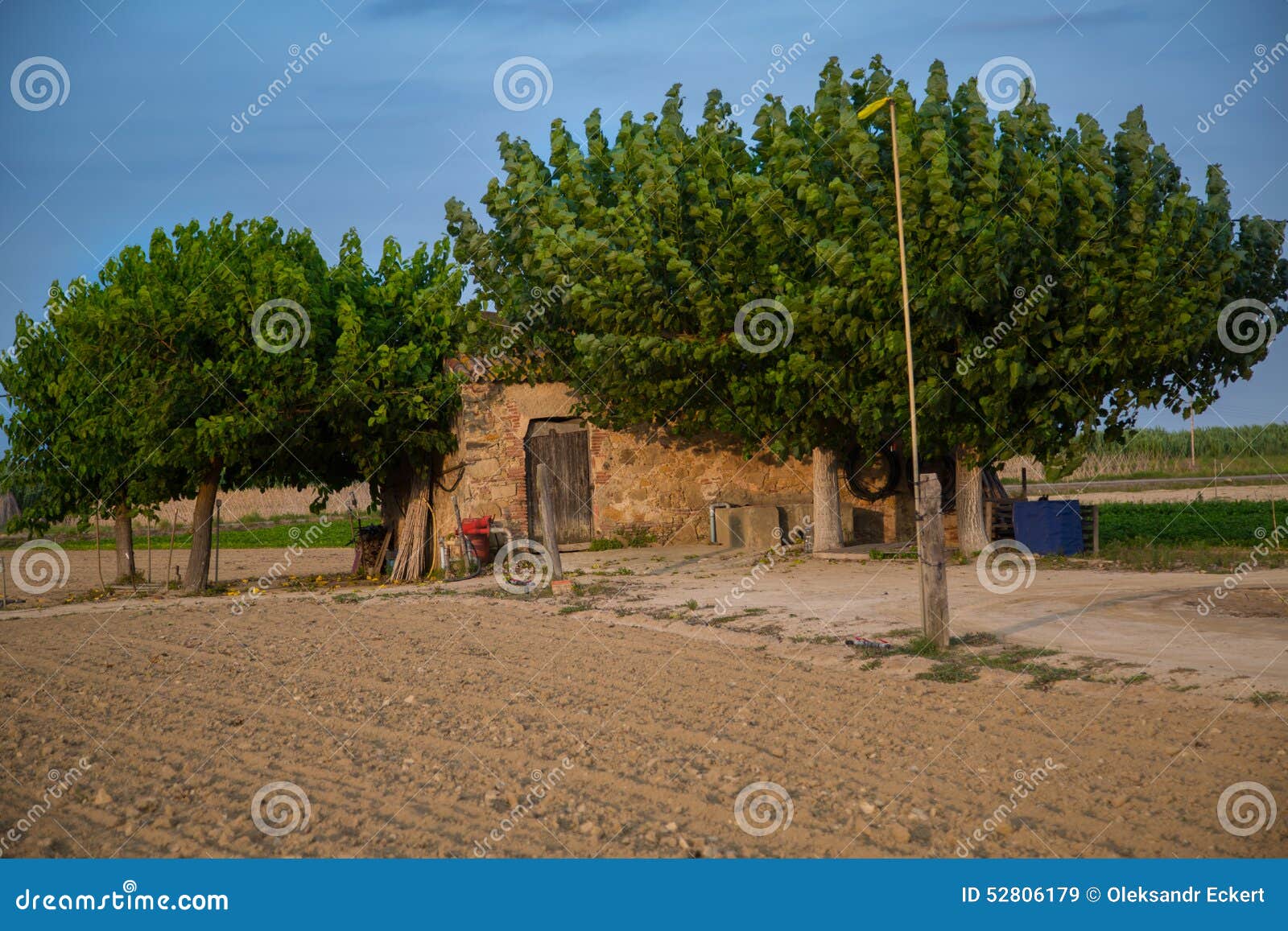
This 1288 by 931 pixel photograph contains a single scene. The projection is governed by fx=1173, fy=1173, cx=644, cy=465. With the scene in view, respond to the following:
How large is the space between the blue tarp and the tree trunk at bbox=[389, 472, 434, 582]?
8.93m

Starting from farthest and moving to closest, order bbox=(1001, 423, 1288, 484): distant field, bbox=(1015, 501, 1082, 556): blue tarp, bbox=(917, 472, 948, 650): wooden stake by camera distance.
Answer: bbox=(1001, 423, 1288, 484): distant field, bbox=(1015, 501, 1082, 556): blue tarp, bbox=(917, 472, 948, 650): wooden stake

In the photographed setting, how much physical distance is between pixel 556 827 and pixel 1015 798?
86.1 inches

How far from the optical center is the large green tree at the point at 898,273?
44.0 ft

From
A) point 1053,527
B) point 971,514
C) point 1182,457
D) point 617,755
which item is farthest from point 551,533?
point 1182,457

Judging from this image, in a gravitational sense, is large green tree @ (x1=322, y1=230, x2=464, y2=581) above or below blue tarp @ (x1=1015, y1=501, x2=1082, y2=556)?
above

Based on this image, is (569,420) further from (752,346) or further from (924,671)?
(924,671)

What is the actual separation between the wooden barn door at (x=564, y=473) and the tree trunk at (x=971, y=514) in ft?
19.9

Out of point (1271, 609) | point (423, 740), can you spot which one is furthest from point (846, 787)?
point (1271, 609)

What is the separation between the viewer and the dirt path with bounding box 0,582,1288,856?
524 cm

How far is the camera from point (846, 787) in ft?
19.1

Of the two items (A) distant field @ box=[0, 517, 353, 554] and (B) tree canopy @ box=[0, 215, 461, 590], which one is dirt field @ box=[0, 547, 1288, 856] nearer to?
(B) tree canopy @ box=[0, 215, 461, 590]

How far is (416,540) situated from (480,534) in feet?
3.39

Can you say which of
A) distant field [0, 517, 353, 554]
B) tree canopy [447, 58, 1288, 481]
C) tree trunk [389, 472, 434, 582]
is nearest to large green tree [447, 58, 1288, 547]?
tree canopy [447, 58, 1288, 481]

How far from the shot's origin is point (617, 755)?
6633 mm
